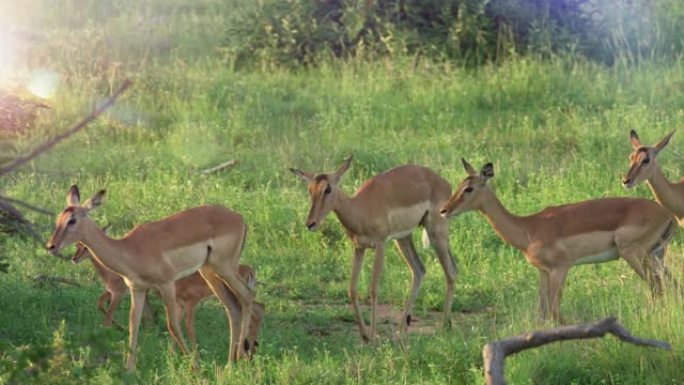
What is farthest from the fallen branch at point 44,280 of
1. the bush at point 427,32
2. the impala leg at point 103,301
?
the bush at point 427,32

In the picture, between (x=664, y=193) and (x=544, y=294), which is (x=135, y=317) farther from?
(x=664, y=193)

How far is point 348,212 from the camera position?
26.6 ft

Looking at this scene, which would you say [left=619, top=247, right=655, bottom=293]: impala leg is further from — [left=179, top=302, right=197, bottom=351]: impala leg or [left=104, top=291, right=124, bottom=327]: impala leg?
[left=104, top=291, right=124, bottom=327]: impala leg

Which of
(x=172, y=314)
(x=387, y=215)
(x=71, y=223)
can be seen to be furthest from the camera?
(x=387, y=215)

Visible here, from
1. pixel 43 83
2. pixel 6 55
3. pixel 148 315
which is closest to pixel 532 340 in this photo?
pixel 148 315

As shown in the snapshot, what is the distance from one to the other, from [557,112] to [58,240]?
21.0ft

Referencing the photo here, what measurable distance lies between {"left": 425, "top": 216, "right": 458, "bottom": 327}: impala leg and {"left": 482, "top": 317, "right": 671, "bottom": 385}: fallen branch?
3.50m

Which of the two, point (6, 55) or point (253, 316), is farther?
point (6, 55)

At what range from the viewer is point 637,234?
7.57 metres

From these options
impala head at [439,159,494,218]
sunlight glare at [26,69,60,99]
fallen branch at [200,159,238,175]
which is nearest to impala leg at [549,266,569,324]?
impala head at [439,159,494,218]

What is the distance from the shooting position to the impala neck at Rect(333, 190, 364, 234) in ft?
26.5

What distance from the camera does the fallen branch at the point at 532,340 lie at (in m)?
4.55

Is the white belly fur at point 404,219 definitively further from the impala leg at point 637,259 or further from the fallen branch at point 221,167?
the fallen branch at point 221,167

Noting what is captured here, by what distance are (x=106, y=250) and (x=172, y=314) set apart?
0.46 metres
